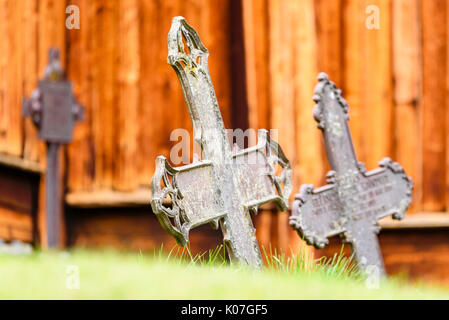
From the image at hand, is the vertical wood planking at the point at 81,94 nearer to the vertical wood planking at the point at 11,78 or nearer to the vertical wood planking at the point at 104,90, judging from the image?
the vertical wood planking at the point at 104,90

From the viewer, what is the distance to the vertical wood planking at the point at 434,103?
5.56m

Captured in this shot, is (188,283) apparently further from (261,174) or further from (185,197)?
(261,174)

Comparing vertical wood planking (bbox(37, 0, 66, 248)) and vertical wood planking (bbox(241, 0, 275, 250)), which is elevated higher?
vertical wood planking (bbox(37, 0, 66, 248))

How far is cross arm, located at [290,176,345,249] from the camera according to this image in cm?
403

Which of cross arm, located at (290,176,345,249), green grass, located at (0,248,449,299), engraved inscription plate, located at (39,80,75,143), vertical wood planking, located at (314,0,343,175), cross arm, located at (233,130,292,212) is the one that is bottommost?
green grass, located at (0,248,449,299)

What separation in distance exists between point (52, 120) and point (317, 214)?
7.93 ft

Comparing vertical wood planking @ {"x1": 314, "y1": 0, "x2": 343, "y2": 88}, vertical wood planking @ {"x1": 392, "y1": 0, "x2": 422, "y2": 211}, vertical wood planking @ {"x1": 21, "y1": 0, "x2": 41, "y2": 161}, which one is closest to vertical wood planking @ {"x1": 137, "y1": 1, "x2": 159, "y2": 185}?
vertical wood planking @ {"x1": 21, "y1": 0, "x2": 41, "y2": 161}

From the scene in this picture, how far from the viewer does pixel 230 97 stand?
5777 mm

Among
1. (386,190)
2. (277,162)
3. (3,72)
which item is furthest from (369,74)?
(3,72)

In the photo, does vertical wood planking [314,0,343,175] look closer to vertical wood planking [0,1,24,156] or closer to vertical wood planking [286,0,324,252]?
vertical wood planking [286,0,324,252]

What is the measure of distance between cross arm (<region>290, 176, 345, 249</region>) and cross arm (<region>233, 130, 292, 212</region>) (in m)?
0.09

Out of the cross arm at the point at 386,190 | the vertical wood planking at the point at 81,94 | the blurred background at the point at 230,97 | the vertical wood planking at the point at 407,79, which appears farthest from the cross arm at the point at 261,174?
the vertical wood planking at the point at 81,94
